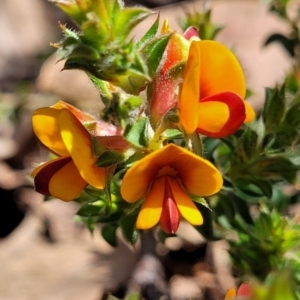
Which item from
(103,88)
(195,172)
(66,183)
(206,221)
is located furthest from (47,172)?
(206,221)

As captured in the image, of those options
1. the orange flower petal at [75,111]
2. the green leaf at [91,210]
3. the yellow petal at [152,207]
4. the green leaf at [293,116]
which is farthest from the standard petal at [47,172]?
the green leaf at [293,116]

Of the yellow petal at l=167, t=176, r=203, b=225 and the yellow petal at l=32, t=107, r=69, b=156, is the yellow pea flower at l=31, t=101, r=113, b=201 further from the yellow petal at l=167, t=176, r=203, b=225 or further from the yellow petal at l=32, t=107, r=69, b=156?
the yellow petal at l=167, t=176, r=203, b=225

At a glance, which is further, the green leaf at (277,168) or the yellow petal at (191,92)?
the green leaf at (277,168)

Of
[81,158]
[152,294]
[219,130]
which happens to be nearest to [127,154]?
[81,158]

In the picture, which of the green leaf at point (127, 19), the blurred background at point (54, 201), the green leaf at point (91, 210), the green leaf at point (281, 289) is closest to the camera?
the green leaf at point (281, 289)

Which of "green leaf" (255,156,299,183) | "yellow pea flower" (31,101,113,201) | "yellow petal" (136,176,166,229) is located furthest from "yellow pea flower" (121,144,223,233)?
"green leaf" (255,156,299,183)

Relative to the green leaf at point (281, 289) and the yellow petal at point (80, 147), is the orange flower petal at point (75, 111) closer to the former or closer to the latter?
the yellow petal at point (80, 147)

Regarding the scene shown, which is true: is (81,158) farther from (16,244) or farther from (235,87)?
(16,244)
